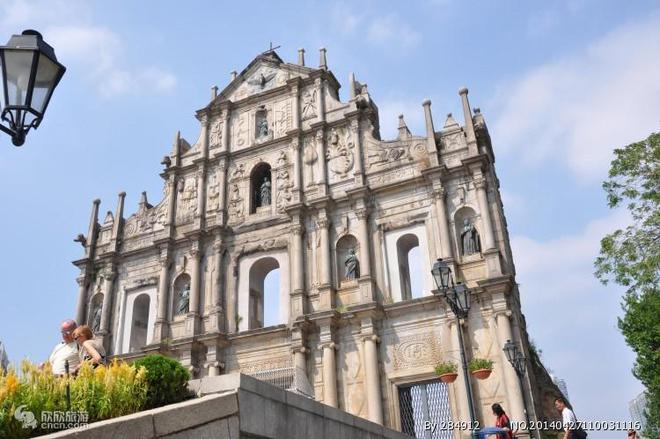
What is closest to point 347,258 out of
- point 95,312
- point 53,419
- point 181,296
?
point 181,296

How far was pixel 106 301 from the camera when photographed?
23062 millimetres

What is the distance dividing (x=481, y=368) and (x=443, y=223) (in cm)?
514

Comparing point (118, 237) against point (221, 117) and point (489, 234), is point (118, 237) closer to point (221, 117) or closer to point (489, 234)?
point (221, 117)

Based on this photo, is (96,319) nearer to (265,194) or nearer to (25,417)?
(265,194)

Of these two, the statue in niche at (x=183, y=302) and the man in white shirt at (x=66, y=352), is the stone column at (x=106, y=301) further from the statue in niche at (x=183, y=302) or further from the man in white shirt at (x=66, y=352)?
the man in white shirt at (x=66, y=352)

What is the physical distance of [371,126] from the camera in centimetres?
2212

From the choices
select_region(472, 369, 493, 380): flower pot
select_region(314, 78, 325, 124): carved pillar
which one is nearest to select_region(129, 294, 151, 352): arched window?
select_region(314, 78, 325, 124): carved pillar

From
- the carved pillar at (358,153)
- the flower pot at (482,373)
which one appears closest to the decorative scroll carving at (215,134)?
the carved pillar at (358,153)

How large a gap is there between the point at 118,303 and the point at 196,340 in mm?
5005

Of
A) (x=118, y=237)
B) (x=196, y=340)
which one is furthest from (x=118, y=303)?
(x=196, y=340)

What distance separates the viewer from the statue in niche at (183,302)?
21641 mm

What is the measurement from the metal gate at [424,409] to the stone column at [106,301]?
11958 millimetres

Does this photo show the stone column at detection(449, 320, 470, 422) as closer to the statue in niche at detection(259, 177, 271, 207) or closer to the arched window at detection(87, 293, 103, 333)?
the statue in niche at detection(259, 177, 271, 207)

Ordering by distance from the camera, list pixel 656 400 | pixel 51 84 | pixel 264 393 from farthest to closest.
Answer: pixel 656 400 < pixel 264 393 < pixel 51 84
